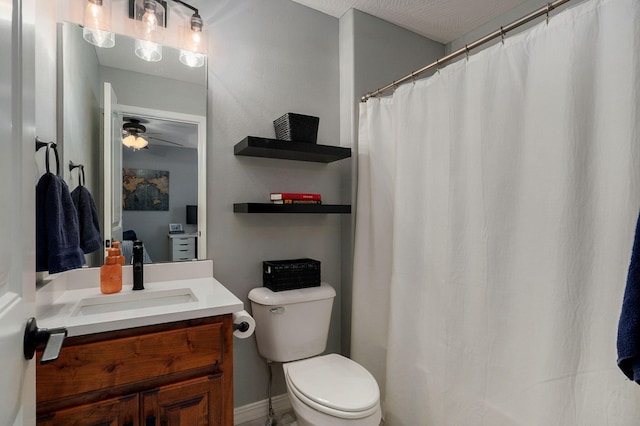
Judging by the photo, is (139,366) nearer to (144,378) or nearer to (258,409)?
(144,378)

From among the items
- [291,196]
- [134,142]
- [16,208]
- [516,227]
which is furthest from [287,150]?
[16,208]

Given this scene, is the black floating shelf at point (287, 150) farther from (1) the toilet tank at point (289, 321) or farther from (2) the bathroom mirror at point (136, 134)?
(1) the toilet tank at point (289, 321)

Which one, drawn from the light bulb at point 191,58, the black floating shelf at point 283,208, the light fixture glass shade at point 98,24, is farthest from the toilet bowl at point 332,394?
the light fixture glass shade at point 98,24

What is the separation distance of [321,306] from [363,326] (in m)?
0.33

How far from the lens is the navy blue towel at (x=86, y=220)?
1.35 meters

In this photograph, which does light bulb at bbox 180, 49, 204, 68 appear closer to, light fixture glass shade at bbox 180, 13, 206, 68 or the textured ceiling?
light fixture glass shade at bbox 180, 13, 206, 68

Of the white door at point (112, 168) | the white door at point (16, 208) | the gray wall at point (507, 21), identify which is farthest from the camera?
the gray wall at point (507, 21)

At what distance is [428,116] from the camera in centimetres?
164

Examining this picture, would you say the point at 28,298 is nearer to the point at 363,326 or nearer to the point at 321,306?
the point at 321,306

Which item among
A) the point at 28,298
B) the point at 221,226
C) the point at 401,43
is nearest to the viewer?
the point at 28,298

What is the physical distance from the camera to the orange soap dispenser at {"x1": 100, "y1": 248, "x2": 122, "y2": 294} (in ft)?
4.65

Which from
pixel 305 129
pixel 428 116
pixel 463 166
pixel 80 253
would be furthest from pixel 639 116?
pixel 80 253

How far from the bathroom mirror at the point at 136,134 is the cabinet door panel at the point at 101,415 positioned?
0.67 meters

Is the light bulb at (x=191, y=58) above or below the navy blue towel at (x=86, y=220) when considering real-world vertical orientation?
above
